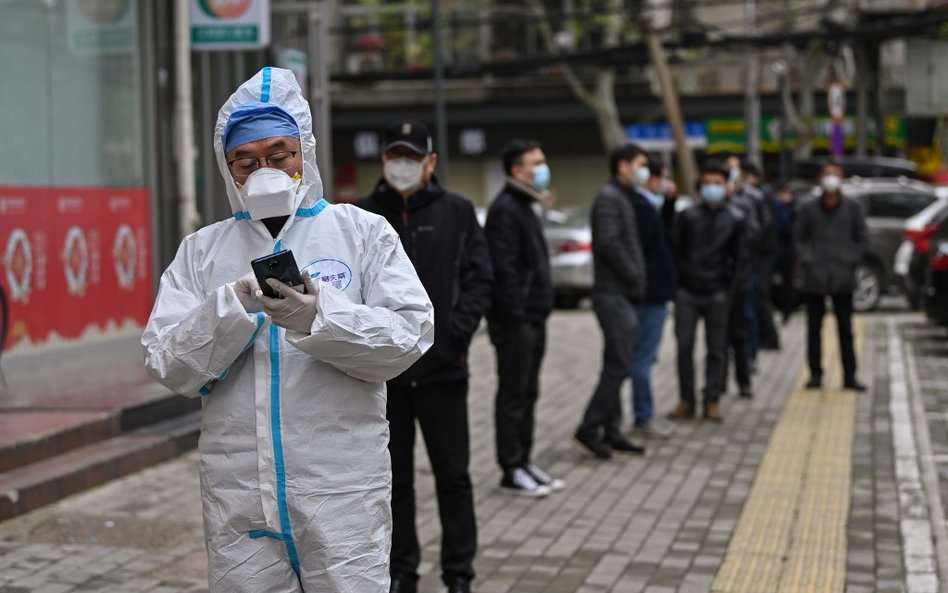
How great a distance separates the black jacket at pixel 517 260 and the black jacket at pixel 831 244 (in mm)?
4944

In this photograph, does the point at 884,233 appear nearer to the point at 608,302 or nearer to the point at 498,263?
the point at 608,302

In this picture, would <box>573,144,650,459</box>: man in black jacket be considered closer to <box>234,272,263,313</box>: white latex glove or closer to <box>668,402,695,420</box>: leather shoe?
<box>668,402,695,420</box>: leather shoe

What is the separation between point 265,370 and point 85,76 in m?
9.88

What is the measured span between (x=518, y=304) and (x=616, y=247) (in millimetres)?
1396

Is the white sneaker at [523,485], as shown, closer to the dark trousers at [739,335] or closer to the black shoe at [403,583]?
the black shoe at [403,583]

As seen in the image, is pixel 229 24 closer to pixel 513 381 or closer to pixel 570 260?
pixel 513 381

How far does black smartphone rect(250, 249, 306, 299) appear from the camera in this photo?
3398mm

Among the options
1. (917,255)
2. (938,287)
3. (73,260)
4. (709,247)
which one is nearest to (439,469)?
(709,247)

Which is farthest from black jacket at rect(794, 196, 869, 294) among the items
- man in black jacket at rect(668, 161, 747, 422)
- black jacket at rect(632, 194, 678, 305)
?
black jacket at rect(632, 194, 678, 305)

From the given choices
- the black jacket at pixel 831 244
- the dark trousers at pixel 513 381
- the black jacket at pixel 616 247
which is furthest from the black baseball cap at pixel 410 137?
the black jacket at pixel 831 244

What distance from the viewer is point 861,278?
21.1 metres

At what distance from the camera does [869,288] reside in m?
21.2

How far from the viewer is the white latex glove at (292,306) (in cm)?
340

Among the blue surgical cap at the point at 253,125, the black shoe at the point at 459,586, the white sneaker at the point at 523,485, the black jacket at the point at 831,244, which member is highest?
the blue surgical cap at the point at 253,125
